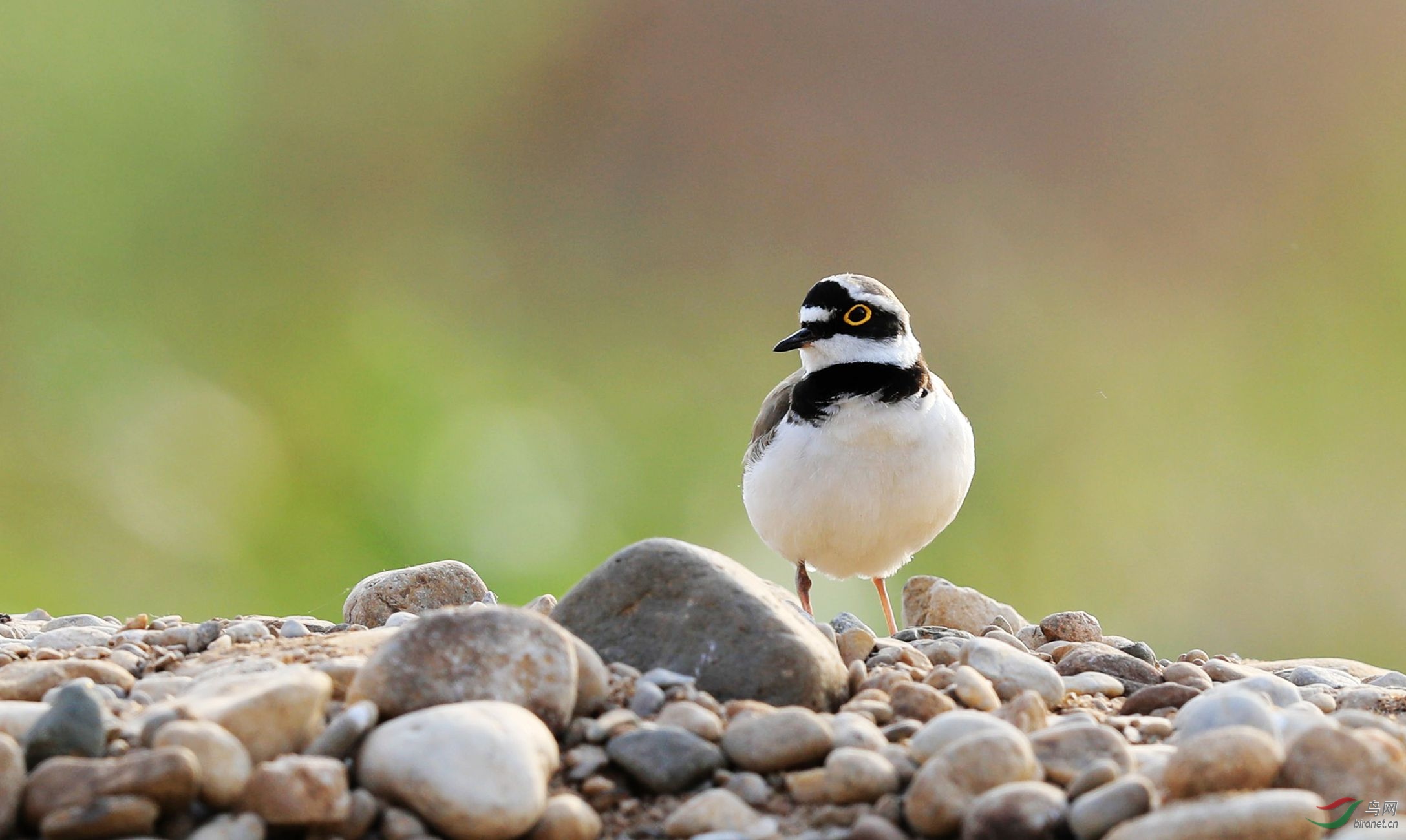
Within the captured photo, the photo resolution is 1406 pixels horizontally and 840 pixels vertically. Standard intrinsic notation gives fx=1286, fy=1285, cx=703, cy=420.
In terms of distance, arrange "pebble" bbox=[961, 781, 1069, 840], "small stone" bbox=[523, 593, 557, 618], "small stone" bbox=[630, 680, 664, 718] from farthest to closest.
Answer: "small stone" bbox=[523, 593, 557, 618] < "small stone" bbox=[630, 680, 664, 718] < "pebble" bbox=[961, 781, 1069, 840]

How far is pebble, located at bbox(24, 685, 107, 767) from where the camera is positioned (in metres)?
1.99

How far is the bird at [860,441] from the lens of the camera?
4.30 meters

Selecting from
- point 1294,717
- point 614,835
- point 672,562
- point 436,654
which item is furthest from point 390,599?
point 1294,717

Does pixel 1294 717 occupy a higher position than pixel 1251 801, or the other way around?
pixel 1294 717

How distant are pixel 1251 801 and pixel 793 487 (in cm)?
272

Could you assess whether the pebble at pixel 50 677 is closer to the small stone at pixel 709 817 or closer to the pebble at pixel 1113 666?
the small stone at pixel 709 817

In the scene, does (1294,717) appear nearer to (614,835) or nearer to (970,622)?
(614,835)

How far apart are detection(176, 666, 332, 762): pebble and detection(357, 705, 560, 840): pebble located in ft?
0.47

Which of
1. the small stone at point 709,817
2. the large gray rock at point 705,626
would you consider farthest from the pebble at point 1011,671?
the small stone at point 709,817

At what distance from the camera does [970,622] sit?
4.29 metres

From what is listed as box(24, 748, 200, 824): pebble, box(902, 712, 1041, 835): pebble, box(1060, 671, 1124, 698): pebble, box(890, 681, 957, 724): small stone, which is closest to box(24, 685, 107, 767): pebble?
box(24, 748, 200, 824): pebble

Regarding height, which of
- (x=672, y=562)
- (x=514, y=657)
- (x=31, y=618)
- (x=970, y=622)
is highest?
(x=31, y=618)

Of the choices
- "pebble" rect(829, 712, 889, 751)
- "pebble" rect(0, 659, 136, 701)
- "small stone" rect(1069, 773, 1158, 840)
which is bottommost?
"small stone" rect(1069, 773, 1158, 840)

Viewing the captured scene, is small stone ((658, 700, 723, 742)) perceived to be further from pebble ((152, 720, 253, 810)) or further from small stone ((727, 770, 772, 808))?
pebble ((152, 720, 253, 810))
